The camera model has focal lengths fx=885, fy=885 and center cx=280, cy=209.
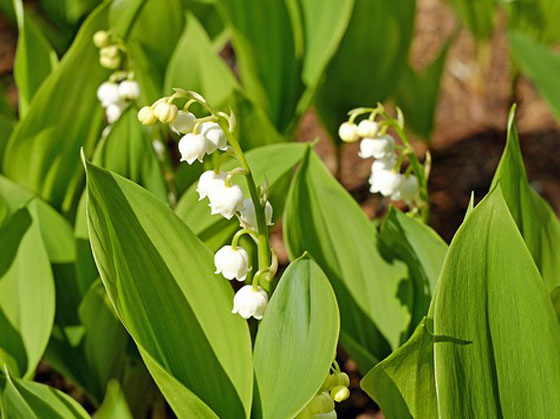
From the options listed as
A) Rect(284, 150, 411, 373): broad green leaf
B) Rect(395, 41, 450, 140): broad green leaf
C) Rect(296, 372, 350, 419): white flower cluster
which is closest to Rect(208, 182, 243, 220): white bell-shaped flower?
Rect(296, 372, 350, 419): white flower cluster

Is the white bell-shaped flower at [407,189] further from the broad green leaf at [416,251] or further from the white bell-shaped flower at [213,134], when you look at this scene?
the white bell-shaped flower at [213,134]

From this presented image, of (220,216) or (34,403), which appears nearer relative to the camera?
(34,403)

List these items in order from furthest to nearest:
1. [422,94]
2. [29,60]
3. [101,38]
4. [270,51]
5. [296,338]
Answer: [422,94]
[270,51]
[29,60]
[101,38]
[296,338]

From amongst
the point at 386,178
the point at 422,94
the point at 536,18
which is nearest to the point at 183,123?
the point at 386,178

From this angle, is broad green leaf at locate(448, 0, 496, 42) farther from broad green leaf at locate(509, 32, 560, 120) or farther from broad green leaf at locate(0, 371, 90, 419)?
broad green leaf at locate(0, 371, 90, 419)

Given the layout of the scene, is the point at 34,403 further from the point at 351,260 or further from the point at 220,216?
the point at 351,260

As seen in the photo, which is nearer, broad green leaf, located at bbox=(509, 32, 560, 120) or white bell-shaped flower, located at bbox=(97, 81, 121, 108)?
Result: white bell-shaped flower, located at bbox=(97, 81, 121, 108)
